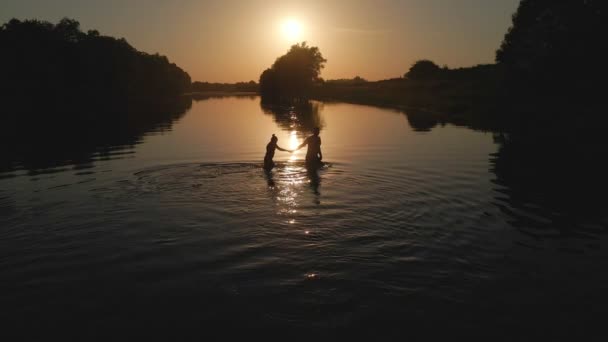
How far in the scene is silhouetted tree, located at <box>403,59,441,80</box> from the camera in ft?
569

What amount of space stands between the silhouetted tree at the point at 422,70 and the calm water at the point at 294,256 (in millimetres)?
163041

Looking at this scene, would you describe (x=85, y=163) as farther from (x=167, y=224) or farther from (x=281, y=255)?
(x=281, y=255)

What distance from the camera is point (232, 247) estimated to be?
11312mm

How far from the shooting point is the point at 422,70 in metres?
182

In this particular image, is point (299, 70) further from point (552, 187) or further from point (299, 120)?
point (552, 187)

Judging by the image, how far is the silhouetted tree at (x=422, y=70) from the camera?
173 m

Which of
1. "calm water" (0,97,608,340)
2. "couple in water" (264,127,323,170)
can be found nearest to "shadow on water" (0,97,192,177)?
"calm water" (0,97,608,340)

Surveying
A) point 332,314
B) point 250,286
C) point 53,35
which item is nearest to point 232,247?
point 250,286

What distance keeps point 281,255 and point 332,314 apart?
9.60 feet

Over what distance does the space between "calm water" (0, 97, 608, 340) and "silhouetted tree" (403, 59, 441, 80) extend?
163041 mm

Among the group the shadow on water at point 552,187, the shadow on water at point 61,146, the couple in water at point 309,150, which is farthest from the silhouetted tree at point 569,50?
the shadow on water at point 61,146

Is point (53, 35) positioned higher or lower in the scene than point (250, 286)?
higher

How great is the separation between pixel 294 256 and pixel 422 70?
607 feet

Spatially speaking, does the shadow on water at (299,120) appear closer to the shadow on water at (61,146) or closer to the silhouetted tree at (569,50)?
the shadow on water at (61,146)
